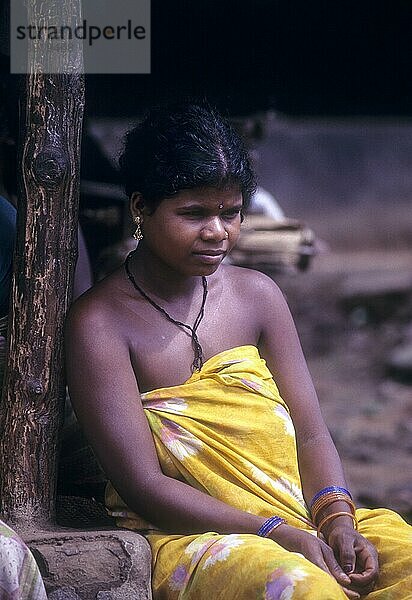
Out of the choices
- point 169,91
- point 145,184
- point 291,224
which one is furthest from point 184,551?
point 291,224

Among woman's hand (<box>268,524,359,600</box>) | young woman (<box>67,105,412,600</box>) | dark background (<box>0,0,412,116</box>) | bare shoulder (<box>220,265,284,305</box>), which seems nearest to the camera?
woman's hand (<box>268,524,359,600</box>)

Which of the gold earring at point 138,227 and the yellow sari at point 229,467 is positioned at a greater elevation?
the gold earring at point 138,227

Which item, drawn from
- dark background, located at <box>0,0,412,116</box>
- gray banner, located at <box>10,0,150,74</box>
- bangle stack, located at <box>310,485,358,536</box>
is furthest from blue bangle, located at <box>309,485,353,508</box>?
dark background, located at <box>0,0,412,116</box>

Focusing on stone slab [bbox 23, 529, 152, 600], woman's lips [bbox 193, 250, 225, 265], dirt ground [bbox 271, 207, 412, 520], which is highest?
woman's lips [bbox 193, 250, 225, 265]

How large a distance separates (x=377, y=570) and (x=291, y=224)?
11.8 ft

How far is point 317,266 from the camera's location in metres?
9.34

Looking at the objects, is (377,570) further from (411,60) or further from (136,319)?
(411,60)

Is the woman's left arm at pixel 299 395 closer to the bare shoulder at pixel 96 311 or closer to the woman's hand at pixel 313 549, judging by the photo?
the woman's hand at pixel 313 549

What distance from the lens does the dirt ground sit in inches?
339

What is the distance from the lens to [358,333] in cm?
1004

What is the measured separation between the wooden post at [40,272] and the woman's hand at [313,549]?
706 mm

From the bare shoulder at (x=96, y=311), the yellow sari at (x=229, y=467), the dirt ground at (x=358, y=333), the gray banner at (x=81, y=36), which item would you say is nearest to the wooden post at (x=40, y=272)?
the gray banner at (x=81, y=36)

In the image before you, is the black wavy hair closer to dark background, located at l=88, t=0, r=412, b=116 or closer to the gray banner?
the gray banner

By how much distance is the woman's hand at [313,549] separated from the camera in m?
2.71
